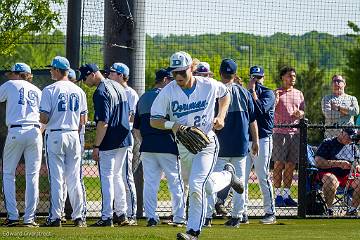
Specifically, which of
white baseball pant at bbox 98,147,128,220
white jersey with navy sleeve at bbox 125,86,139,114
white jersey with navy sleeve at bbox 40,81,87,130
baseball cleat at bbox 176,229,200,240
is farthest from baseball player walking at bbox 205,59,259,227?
baseball cleat at bbox 176,229,200,240

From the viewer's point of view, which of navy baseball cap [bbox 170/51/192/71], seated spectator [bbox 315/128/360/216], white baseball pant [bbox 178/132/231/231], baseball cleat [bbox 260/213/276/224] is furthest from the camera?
seated spectator [bbox 315/128/360/216]

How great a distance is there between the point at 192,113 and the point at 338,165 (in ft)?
17.7

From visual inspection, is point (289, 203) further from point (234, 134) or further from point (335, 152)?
point (234, 134)

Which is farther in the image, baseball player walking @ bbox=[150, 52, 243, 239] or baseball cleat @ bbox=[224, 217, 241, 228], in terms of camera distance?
baseball cleat @ bbox=[224, 217, 241, 228]

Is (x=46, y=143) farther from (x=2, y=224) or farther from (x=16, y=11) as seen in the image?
(x=16, y=11)

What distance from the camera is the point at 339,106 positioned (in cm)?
1658

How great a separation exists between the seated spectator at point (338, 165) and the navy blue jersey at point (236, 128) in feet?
9.42

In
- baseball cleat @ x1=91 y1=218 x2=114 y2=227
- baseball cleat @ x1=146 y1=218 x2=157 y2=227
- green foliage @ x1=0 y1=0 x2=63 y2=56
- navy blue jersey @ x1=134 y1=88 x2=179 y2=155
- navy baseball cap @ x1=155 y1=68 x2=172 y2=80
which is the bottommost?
baseball cleat @ x1=91 y1=218 x2=114 y2=227

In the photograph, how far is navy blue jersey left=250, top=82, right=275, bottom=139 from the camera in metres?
14.3

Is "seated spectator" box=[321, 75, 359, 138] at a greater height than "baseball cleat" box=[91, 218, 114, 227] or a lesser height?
greater

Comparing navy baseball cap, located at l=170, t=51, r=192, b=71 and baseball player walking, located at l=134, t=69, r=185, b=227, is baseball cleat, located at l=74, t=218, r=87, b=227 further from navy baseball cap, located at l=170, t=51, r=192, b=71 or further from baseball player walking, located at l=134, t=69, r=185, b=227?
navy baseball cap, located at l=170, t=51, r=192, b=71

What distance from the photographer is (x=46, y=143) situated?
43.1ft

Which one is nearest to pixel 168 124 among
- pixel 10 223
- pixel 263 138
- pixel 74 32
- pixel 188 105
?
pixel 188 105

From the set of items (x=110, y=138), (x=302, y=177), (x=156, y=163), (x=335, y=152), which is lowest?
(x=302, y=177)
